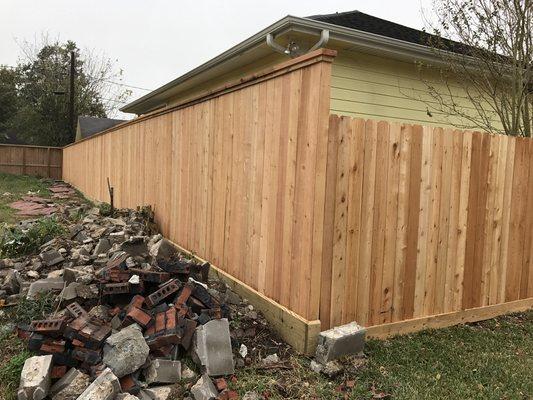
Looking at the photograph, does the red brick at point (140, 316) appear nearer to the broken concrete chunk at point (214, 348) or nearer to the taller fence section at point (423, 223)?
the broken concrete chunk at point (214, 348)

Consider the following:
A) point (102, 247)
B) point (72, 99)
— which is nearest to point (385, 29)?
point (102, 247)

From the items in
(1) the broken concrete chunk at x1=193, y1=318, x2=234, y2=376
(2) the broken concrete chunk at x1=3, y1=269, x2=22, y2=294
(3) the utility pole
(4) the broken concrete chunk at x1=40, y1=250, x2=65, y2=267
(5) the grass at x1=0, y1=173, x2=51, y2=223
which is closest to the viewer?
(1) the broken concrete chunk at x1=193, y1=318, x2=234, y2=376

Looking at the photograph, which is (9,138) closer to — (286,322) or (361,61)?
(361,61)

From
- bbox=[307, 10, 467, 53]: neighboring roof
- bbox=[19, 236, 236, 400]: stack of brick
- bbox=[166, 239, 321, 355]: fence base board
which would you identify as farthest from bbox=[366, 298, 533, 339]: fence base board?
bbox=[307, 10, 467, 53]: neighboring roof

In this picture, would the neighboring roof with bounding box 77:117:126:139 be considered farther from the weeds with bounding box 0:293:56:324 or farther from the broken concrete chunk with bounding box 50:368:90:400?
the broken concrete chunk with bounding box 50:368:90:400

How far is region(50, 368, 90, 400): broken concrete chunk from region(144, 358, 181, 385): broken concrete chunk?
0.39 m

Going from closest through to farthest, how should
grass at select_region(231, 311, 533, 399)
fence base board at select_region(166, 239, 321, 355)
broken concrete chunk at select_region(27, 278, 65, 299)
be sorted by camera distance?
grass at select_region(231, 311, 533, 399) → fence base board at select_region(166, 239, 321, 355) → broken concrete chunk at select_region(27, 278, 65, 299)

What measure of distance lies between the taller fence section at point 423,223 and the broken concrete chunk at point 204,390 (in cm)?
101

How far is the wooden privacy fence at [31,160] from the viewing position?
2219 cm

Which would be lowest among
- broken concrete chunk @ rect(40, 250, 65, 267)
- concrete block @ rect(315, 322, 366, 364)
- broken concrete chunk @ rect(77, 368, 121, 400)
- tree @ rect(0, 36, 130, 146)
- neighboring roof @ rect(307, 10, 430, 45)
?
broken concrete chunk @ rect(77, 368, 121, 400)

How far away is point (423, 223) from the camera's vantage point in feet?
12.8

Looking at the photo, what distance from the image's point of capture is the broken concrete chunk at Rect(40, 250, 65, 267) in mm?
5047

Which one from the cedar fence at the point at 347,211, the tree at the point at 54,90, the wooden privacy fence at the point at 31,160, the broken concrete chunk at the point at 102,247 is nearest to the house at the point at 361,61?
the cedar fence at the point at 347,211

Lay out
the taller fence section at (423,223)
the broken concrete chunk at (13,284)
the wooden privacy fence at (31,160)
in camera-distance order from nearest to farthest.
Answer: the taller fence section at (423,223), the broken concrete chunk at (13,284), the wooden privacy fence at (31,160)
